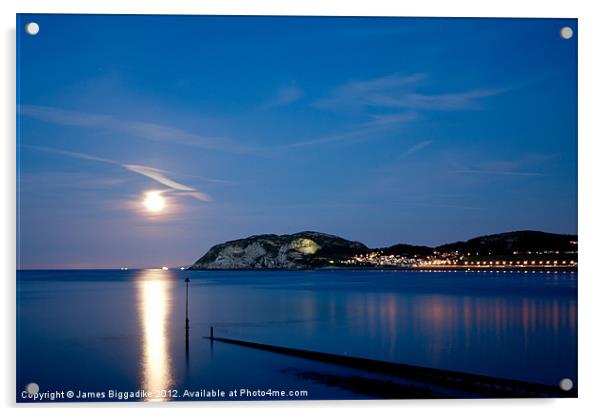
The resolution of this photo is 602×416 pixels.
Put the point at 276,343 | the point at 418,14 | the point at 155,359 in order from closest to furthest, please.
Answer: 1. the point at 418,14
2. the point at 155,359
3. the point at 276,343

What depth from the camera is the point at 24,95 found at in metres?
4.04

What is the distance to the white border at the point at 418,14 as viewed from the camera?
3.87 m

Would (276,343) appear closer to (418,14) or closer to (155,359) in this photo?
(155,359)

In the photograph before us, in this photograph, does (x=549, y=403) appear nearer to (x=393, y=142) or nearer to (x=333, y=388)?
(x=333, y=388)

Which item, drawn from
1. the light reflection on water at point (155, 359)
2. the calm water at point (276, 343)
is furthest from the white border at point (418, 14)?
the light reflection on water at point (155, 359)

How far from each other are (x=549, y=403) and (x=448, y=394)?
3.22ft

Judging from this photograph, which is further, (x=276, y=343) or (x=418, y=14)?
(x=276, y=343)

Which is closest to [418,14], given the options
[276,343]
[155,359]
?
[155,359]

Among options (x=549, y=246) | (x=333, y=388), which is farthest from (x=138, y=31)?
(x=549, y=246)

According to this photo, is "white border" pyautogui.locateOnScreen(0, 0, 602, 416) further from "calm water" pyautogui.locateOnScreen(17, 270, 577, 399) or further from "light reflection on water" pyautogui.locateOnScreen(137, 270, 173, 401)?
"light reflection on water" pyautogui.locateOnScreen(137, 270, 173, 401)

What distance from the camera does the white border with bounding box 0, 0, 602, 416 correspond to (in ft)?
12.7

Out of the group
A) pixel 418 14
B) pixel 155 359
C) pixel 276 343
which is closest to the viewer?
pixel 418 14

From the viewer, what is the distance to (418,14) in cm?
409

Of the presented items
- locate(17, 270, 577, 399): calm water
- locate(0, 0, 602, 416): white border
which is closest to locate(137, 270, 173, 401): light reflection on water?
locate(17, 270, 577, 399): calm water
